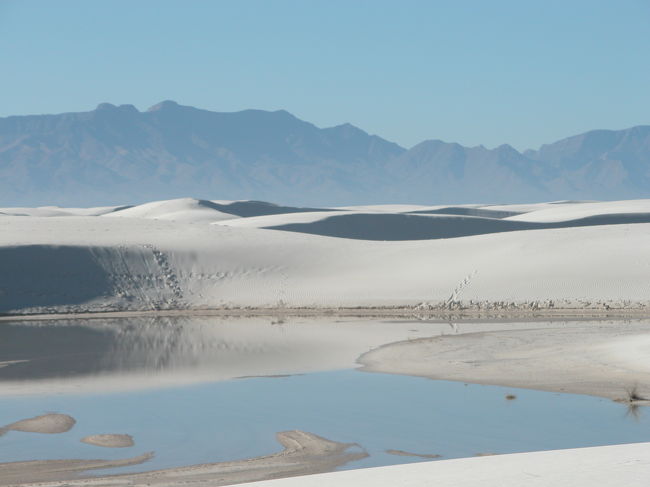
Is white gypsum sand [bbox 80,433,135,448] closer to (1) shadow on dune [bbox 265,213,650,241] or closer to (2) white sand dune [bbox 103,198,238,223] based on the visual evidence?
(1) shadow on dune [bbox 265,213,650,241]

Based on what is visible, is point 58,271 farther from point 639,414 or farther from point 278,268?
point 639,414

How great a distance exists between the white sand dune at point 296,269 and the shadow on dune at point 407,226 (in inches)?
915

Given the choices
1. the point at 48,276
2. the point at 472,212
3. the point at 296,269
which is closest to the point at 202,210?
the point at 472,212

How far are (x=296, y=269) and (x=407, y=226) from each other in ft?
103

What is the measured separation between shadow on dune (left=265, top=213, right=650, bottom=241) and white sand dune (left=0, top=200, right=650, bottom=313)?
2323 centimetres

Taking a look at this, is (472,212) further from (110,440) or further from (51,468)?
(51,468)

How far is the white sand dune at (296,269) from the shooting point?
34.2 metres

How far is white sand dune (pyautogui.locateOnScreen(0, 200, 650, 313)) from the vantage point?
34250 mm

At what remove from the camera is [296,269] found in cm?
3969

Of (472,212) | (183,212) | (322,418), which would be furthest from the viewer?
(472,212)

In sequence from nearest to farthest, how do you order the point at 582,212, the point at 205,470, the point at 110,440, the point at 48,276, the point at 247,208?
the point at 205,470 < the point at 110,440 < the point at 48,276 < the point at 582,212 < the point at 247,208

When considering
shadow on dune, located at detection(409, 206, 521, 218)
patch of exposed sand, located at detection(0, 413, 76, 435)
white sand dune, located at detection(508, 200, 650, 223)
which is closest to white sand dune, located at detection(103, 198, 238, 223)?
shadow on dune, located at detection(409, 206, 521, 218)

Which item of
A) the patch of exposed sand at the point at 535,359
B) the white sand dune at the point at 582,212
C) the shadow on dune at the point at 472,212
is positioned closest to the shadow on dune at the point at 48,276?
the patch of exposed sand at the point at 535,359

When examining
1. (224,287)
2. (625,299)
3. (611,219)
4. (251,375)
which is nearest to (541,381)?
(251,375)
